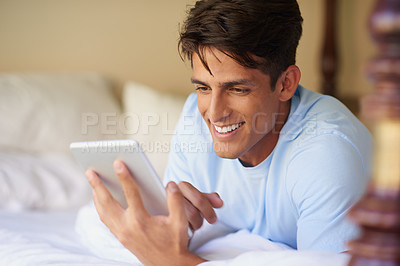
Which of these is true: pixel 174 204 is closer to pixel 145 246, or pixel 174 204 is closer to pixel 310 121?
pixel 145 246

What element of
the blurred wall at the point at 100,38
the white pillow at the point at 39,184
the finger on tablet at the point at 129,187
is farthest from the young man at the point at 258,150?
the blurred wall at the point at 100,38

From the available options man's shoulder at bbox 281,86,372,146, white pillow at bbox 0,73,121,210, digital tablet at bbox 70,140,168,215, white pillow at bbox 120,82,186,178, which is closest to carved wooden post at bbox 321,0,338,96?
white pillow at bbox 120,82,186,178

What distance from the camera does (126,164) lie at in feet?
3.07

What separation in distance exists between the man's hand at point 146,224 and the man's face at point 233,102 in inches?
11.0

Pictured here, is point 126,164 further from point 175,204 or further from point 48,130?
point 48,130

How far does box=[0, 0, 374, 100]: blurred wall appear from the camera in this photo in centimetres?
214

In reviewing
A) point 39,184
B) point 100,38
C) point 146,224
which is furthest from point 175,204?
point 100,38

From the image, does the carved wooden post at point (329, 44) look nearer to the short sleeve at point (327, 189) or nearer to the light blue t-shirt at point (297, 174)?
the light blue t-shirt at point (297, 174)

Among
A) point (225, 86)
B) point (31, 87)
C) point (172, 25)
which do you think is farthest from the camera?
point (172, 25)

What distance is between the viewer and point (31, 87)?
1.94m

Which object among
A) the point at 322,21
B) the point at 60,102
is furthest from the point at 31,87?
the point at 322,21

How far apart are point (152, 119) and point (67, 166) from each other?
45 cm

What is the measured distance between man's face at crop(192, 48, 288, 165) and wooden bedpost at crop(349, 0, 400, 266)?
0.64 metres

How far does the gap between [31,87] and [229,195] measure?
3.48 feet
